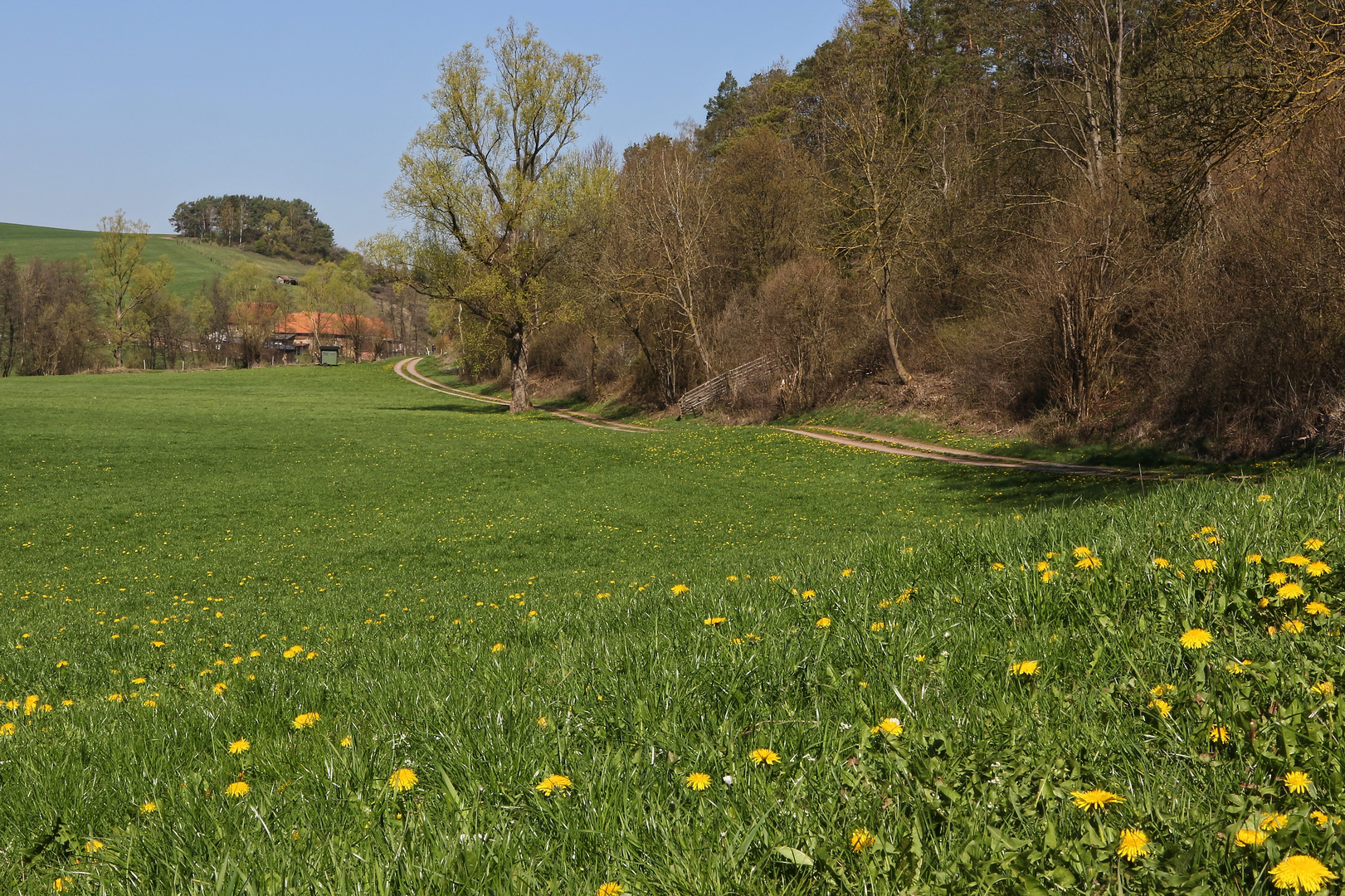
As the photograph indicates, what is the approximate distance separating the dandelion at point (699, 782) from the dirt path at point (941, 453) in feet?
66.5

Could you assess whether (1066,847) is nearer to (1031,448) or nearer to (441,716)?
(441,716)

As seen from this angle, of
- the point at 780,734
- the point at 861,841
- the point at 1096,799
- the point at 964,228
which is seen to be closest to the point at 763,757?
the point at 780,734

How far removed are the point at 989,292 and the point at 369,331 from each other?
10891 cm

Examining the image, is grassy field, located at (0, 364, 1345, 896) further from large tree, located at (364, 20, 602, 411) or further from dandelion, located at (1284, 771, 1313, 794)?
large tree, located at (364, 20, 602, 411)

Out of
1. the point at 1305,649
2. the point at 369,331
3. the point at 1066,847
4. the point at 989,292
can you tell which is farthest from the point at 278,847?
the point at 369,331

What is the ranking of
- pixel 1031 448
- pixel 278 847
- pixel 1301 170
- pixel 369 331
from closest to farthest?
pixel 278 847
pixel 1301 170
pixel 1031 448
pixel 369 331

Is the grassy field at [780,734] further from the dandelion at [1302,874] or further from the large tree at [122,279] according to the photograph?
the large tree at [122,279]

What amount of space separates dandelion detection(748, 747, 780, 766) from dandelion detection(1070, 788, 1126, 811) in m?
0.88

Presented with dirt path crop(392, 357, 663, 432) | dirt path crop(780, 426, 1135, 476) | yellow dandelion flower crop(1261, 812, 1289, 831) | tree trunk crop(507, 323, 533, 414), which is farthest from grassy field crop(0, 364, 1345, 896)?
tree trunk crop(507, 323, 533, 414)

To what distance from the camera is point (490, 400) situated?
57.4 metres

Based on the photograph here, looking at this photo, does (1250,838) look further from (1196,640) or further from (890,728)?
(1196,640)

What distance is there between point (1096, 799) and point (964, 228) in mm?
37414

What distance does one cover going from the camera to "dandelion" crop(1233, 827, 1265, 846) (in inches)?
67.7

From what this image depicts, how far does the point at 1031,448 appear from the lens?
81.0ft
